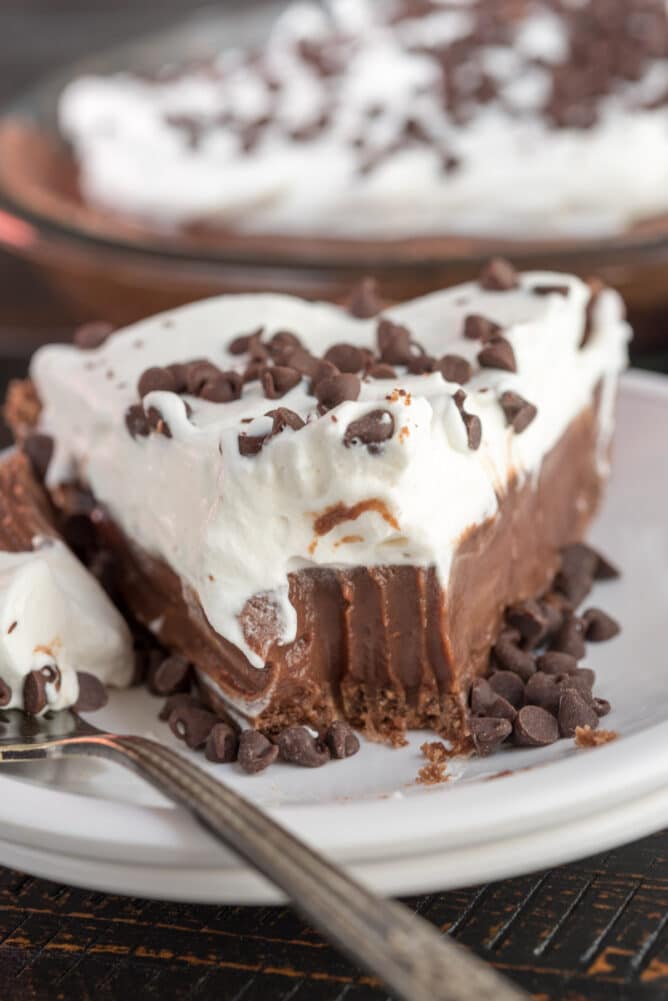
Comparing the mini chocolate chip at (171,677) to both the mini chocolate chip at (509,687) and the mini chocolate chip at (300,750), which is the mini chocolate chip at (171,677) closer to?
the mini chocolate chip at (300,750)

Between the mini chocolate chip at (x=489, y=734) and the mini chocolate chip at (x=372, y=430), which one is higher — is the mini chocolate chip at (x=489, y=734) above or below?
below

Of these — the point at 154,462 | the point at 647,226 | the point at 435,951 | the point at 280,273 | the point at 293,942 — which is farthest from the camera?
the point at 647,226

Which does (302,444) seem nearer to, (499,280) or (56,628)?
(56,628)

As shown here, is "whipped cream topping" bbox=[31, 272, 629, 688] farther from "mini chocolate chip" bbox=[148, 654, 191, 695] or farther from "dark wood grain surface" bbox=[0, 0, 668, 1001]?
"dark wood grain surface" bbox=[0, 0, 668, 1001]

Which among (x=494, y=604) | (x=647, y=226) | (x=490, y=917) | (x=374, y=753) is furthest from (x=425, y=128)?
(x=490, y=917)

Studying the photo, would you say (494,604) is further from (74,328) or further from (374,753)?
(74,328)

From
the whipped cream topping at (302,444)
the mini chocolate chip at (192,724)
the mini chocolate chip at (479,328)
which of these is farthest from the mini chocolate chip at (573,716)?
the mini chocolate chip at (479,328)
